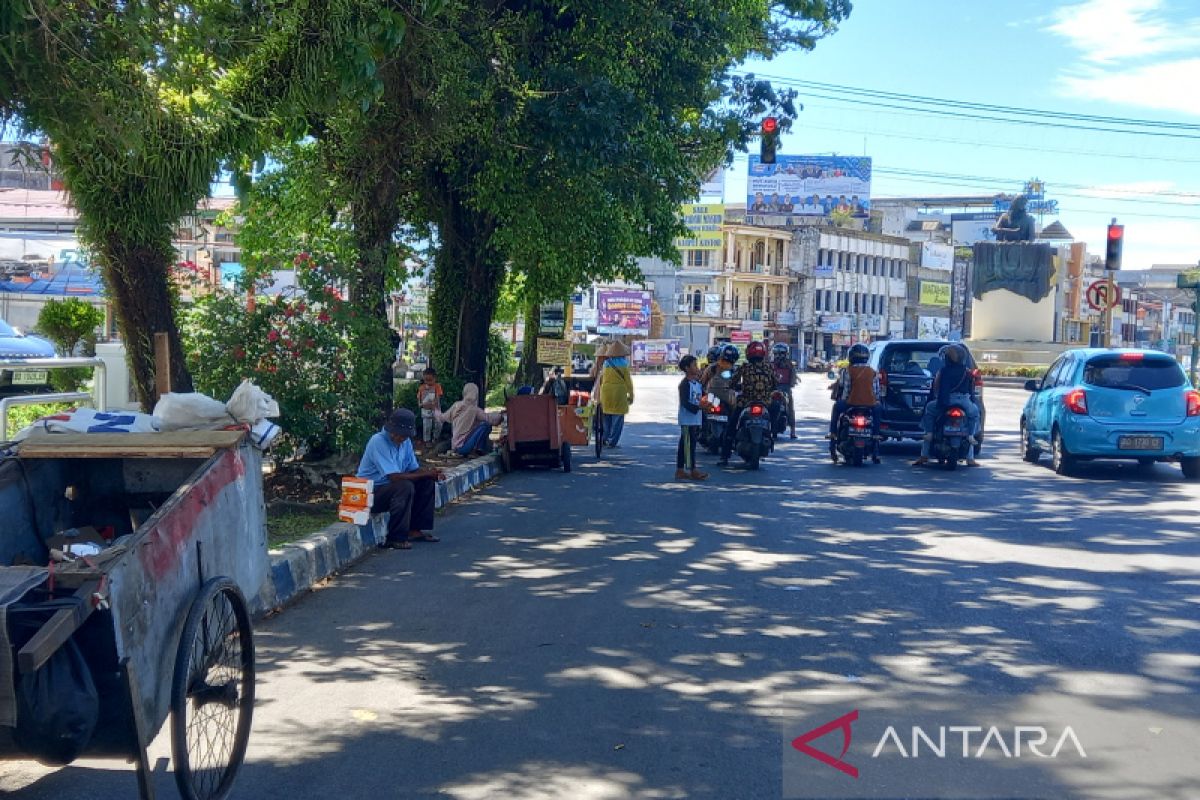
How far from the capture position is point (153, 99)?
9.62 meters

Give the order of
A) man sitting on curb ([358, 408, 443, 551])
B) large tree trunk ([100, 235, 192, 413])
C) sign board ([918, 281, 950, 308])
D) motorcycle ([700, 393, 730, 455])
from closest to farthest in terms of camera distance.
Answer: man sitting on curb ([358, 408, 443, 551]), large tree trunk ([100, 235, 192, 413]), motorcycle ([700, 393, 730, 455]), sign board ([918, 281, 950, 308])

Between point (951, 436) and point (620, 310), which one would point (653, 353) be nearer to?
point (620, 310)

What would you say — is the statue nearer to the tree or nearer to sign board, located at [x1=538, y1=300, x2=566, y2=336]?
sign board, located at [x1=538, y1=300, x2=566, y2=336]

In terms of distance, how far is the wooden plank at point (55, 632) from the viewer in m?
3.55

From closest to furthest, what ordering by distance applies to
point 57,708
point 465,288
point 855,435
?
point 57,708 → point 855,435 → point 465,288

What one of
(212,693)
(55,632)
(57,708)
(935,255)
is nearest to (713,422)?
(212,693)

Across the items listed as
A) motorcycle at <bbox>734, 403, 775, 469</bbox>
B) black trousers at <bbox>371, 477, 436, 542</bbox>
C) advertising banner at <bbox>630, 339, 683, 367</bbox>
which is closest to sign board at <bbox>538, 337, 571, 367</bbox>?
motorcycle at <bbox>734, 403, 775, 469</bbox>

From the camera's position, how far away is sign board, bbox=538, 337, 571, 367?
25.1 m

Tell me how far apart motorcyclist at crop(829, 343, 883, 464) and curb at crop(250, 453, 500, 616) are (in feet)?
27.8

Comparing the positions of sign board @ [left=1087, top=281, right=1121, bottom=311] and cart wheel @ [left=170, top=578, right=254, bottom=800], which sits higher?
sign board @ [left=1087, top=281, right=1121, bottom=311]

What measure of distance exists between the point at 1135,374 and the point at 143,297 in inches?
490

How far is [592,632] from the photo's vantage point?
7375 millimetres

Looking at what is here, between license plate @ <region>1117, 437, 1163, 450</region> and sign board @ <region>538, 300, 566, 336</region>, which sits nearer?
license plate @ <region>1117, 437, 1163, 450</region>

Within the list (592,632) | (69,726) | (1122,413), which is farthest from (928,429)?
(69,726)
